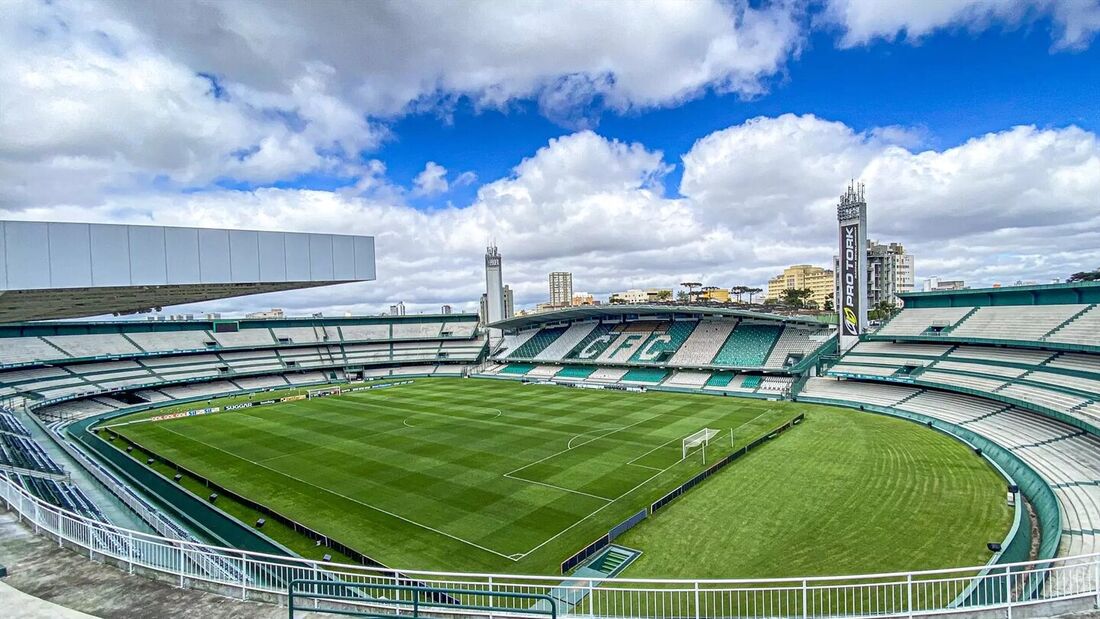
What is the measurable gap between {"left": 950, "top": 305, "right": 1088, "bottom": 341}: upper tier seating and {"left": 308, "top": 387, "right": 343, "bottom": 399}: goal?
5367 cm

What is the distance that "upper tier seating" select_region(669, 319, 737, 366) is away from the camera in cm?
5591

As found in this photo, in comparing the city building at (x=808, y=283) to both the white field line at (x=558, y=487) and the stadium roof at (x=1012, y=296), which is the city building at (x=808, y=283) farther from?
the white field line at (x=558, y=487)

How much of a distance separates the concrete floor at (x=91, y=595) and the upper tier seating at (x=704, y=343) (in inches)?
2012

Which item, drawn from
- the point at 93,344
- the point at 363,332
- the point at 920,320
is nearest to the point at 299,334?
the point at 363,332

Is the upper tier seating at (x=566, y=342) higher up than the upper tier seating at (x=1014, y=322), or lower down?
lower down

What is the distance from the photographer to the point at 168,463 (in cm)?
2948

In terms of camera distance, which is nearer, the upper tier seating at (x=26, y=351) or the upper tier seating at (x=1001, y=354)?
the upper tier seating at (x=1001, y=354)

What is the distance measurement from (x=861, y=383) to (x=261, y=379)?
61.4m

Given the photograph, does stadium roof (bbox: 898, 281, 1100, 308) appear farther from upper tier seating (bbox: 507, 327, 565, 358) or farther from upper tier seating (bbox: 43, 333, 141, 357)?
upper tier seating (bbox: 43, 333, 141, 357)

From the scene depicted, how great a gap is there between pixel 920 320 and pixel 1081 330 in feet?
46.5

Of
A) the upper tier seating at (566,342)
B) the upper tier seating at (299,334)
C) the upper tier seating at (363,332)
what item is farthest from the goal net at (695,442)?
the upper tier seating at (299,334)

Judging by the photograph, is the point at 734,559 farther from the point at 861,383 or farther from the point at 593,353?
the point at 593,353

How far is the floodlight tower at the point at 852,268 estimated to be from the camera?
160 feet

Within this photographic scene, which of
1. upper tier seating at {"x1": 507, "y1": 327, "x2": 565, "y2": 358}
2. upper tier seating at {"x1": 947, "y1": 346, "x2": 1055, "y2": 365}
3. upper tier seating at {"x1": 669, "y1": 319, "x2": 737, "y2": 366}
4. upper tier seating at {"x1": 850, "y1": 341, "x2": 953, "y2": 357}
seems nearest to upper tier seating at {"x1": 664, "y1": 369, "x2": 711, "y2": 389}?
upper tier seating at {"x1": 669, "y1": 319, "x2": 737, "y2": 366}
